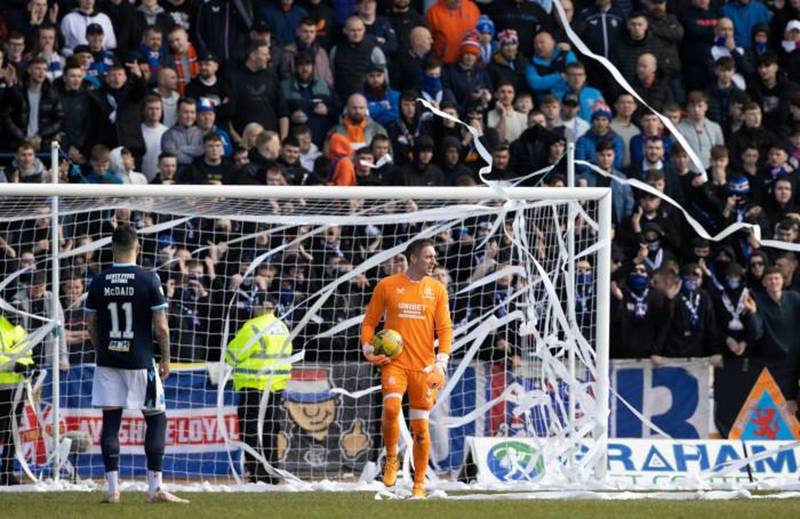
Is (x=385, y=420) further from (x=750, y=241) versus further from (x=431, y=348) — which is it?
(x=750, y=241)

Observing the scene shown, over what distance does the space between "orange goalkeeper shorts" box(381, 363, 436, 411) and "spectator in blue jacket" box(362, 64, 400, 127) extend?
6.84m

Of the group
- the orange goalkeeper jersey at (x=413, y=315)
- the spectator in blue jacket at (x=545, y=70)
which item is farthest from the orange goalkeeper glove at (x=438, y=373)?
the spectator in blue jacket at (x=545, y=70)

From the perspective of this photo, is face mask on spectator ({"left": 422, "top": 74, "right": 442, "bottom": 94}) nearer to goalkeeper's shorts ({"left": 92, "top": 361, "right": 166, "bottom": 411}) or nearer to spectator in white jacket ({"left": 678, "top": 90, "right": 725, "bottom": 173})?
spectator in white jacket ({"left": 678, "top": 90, "right": 725, "bottom": 173})

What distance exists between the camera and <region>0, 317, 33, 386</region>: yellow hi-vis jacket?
14.6 metres

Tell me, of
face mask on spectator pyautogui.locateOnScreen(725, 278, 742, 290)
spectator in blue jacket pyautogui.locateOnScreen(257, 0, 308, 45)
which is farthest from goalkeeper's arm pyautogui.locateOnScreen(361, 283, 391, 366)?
spectator in blue jacket pyautogui.locateOnScreen(257, 0, 308, 45)

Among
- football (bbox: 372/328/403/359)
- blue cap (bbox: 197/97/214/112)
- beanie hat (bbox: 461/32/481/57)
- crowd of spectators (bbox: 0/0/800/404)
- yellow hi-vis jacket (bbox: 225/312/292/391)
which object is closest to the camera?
football (bbox: 372/328/403/359)

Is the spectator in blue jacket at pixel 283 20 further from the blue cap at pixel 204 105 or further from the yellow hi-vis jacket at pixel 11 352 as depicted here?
the yellow hi-vis jacket at pixel 11 352

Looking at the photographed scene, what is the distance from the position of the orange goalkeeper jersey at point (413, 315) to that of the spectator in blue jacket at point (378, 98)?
6502mm

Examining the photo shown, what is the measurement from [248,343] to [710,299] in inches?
220

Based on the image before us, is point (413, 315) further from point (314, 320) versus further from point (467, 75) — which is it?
point (467, 75)

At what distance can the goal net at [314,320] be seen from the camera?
1446 cm

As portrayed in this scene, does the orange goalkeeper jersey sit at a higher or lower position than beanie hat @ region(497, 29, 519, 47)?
lower

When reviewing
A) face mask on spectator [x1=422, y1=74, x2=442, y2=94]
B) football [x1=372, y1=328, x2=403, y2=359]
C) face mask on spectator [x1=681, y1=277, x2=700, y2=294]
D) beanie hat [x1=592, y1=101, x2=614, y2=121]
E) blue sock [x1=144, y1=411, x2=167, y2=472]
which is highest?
face mask on spectator [x1=422, y1=74, x2=442, y2=94]

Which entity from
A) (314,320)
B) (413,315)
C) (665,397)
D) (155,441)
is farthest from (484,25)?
(155,441)
